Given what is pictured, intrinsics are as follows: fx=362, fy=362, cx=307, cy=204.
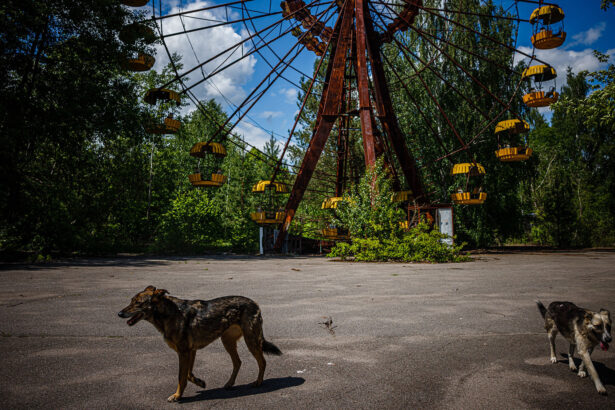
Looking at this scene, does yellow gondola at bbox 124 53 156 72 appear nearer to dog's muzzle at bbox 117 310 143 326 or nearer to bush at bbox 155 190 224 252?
bush at bbox 155 190 224 252

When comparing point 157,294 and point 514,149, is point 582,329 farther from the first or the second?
point 514,149

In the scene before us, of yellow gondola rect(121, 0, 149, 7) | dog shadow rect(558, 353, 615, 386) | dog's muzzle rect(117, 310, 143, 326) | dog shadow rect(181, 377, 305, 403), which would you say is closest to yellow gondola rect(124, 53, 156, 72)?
yellow gondola rect(121, 0, 149, 7)

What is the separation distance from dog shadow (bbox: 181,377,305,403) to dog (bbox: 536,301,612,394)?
2.23m

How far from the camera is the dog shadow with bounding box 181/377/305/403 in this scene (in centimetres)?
267

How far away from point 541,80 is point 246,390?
2027 cm

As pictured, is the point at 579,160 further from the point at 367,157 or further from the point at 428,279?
the point at 428,279

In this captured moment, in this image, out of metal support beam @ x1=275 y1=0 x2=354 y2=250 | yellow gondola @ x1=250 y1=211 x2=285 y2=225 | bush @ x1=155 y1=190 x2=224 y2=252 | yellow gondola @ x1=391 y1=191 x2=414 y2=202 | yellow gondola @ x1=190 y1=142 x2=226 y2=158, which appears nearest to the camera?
yellow gondola @ x1=190 y1=142 x2=226 y2=158

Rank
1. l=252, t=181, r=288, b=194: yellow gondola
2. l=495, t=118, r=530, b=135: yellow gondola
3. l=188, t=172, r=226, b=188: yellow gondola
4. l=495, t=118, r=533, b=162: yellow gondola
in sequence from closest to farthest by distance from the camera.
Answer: l=495, t=118, r=533, b=162: yellow gondola < l=495, t=118, r=530, b=135: yellow gondola < l=188, t=172, r=226, b=188: yellow gondola < l=252, t=181, r=288, b=194: yellow gondola

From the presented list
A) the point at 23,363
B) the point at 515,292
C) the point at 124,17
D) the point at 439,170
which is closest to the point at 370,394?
the point at 23,363

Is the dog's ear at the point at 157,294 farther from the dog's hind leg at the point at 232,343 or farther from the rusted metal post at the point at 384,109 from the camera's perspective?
the rusted metal post at the point at 384,109

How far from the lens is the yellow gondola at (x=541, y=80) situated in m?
16.9

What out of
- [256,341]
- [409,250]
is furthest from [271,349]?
[409,250]

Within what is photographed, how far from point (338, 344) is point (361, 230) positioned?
40.2ft

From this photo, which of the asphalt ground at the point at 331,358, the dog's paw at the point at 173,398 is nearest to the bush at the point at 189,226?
the asphalt ground at the point at 331,358
